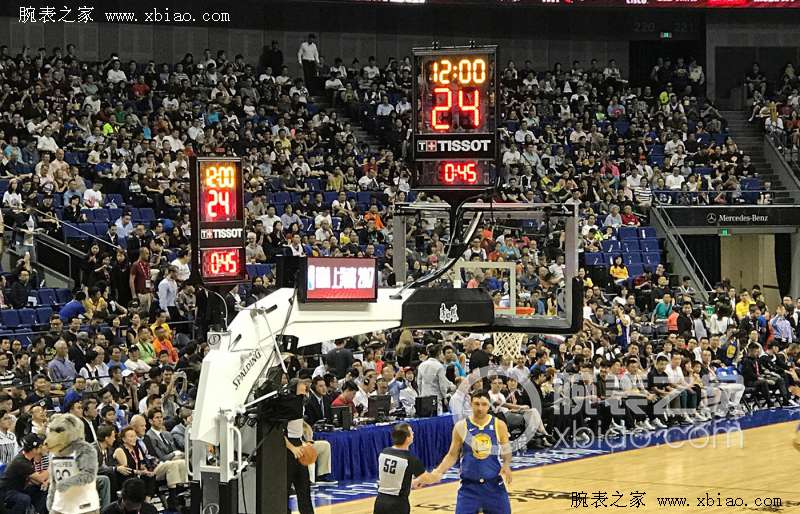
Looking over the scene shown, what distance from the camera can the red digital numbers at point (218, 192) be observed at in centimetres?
1187

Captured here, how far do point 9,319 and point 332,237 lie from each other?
6.72 m

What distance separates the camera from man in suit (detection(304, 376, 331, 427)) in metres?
17.1

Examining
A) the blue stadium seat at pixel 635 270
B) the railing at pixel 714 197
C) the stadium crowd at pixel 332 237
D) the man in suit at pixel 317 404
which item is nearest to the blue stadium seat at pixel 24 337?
the stadium crowd at pixel 332 237

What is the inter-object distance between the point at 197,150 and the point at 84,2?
756 cm

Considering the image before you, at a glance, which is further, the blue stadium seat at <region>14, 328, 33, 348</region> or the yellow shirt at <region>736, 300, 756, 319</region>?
the yellow shirt at <region>736, 300, 756, 319</region>

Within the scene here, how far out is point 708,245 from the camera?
35.8 meters

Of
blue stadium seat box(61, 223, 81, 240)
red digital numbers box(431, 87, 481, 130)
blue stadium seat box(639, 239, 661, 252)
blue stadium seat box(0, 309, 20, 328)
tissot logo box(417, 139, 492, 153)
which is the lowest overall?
blue stadium seat box(0, 309, 20, 328)

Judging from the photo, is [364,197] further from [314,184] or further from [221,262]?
[221,262]

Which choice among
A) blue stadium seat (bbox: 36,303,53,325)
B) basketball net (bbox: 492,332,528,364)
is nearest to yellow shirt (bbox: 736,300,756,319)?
basketball net (bbox: 492,332,528,364)

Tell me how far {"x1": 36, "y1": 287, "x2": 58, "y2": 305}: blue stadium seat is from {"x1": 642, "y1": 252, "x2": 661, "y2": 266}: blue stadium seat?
14.0 m

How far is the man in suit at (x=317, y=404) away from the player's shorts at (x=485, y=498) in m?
5.08

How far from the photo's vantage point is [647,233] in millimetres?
30469

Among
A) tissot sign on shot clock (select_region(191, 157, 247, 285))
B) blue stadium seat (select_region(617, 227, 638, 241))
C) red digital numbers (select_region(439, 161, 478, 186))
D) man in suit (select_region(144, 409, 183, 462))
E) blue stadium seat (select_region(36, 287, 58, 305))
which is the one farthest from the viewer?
blue stadium seat (select_region(617, 227, 638, 241))

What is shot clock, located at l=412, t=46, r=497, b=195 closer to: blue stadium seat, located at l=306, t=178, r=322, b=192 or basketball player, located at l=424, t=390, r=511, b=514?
basketball player, located at l=424, t=390, r=511, b=514
